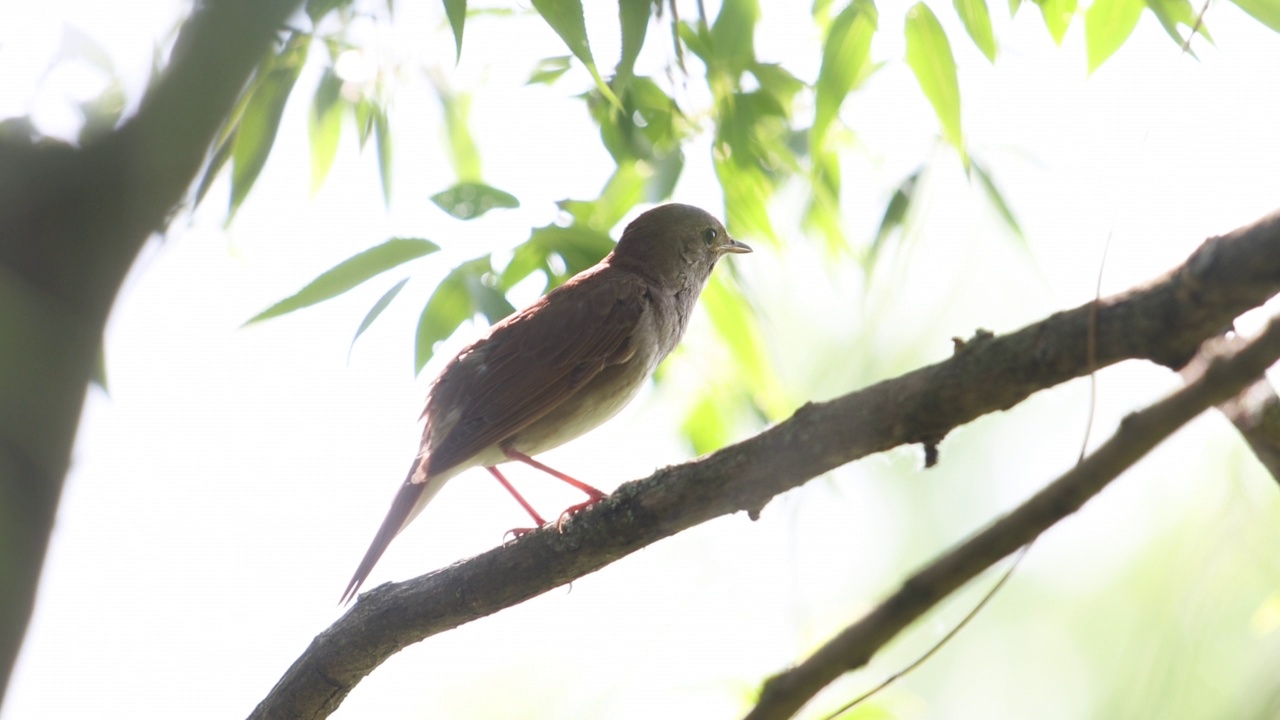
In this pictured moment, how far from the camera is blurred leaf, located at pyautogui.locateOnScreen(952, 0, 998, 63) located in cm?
321

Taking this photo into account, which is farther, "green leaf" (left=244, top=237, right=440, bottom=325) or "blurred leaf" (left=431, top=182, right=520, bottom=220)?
"blurred leaf" (left=431, top=182, right=520, bottom=220)

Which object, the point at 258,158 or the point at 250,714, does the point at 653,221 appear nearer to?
the point at 258,158

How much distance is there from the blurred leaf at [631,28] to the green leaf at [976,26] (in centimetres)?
106

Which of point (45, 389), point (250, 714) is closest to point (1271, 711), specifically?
point (45, 389)

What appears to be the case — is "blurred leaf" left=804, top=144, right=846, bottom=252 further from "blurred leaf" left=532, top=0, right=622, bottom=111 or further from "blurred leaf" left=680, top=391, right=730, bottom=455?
"blurred leaf" left=532, top=0, right=622, bottom=111

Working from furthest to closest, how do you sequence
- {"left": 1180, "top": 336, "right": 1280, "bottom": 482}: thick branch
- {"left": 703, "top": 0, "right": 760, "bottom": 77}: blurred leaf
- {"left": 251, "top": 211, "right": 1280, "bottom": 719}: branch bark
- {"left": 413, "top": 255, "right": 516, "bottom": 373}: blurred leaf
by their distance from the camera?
→ {"left": 413, "top": 255, "right": 516, "bottom": 373}: blurred leaf → {"left": 703, "top": 0, "right": 760, "bottom": 77}: blurred leaf → {"left": 1180, "top": 336, "right": 1280, "bottom": 482}: thick branch → {"left": 251, "top": 211, "right": 1280, "bottom": 719}: branch bark

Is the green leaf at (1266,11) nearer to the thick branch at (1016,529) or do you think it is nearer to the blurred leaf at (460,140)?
the thick branch at (1016,529)

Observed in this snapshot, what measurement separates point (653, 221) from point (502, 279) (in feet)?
5.67

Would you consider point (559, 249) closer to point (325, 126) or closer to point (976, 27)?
point (325, 126)

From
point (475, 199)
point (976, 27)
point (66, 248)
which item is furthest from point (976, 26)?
point (66, 248)

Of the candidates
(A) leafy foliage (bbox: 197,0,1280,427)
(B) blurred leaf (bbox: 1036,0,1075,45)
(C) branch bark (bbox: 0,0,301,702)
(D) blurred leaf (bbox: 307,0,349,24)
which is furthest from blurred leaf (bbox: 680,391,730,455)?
(C) branch bark (bbox: 0,0,301,702)

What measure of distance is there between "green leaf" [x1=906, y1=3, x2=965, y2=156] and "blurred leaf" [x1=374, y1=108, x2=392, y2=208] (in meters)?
2.18

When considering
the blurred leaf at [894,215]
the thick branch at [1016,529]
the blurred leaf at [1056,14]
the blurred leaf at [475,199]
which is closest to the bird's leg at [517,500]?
the blurred leaf at [475,199]

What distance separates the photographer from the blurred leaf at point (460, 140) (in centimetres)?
520
